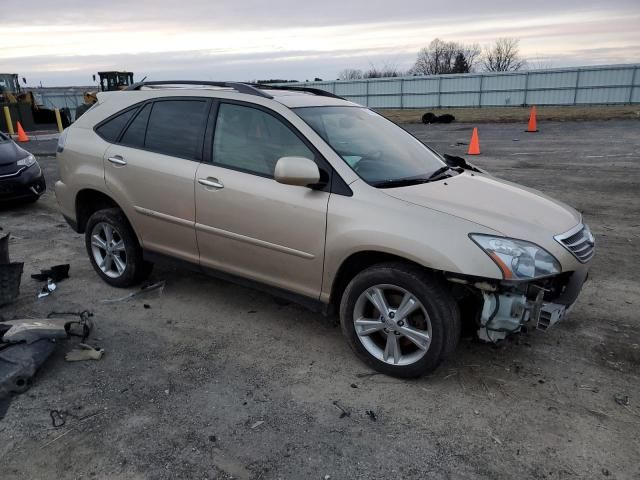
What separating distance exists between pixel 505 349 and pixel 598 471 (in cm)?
124

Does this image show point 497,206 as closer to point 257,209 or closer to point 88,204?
point 257,209

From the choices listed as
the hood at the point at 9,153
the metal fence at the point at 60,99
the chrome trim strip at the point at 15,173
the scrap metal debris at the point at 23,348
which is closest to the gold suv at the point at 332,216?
the scrap metal debris at the point at 23,348

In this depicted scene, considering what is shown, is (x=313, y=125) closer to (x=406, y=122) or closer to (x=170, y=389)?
(x=170, y=389)

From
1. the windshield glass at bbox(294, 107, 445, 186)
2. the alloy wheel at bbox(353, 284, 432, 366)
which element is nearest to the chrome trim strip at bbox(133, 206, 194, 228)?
the windshield glass at bbox(294, 107, 445, 186)

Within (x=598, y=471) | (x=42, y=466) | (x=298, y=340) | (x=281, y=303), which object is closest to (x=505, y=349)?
(x=598, y=471)

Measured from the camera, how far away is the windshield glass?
3643 mm

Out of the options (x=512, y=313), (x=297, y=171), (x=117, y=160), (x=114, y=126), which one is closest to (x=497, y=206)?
(x=512, y=313)

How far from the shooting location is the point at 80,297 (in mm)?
4707

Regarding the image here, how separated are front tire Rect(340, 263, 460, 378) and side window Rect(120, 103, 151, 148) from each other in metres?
→ 2.39

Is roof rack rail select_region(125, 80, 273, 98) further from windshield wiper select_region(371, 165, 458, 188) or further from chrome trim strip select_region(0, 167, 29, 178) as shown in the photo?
chrome trim strip select_region(0, 167, 29, 178)

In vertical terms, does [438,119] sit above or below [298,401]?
above

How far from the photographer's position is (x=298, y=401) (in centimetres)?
317

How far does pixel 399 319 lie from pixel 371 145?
1.43 m

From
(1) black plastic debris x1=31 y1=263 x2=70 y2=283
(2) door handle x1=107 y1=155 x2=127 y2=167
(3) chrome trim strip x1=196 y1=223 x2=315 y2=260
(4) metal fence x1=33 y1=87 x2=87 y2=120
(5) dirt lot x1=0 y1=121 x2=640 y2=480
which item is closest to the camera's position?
(5) dirt lot x1=0 y1=121 x2=640 y2=480
